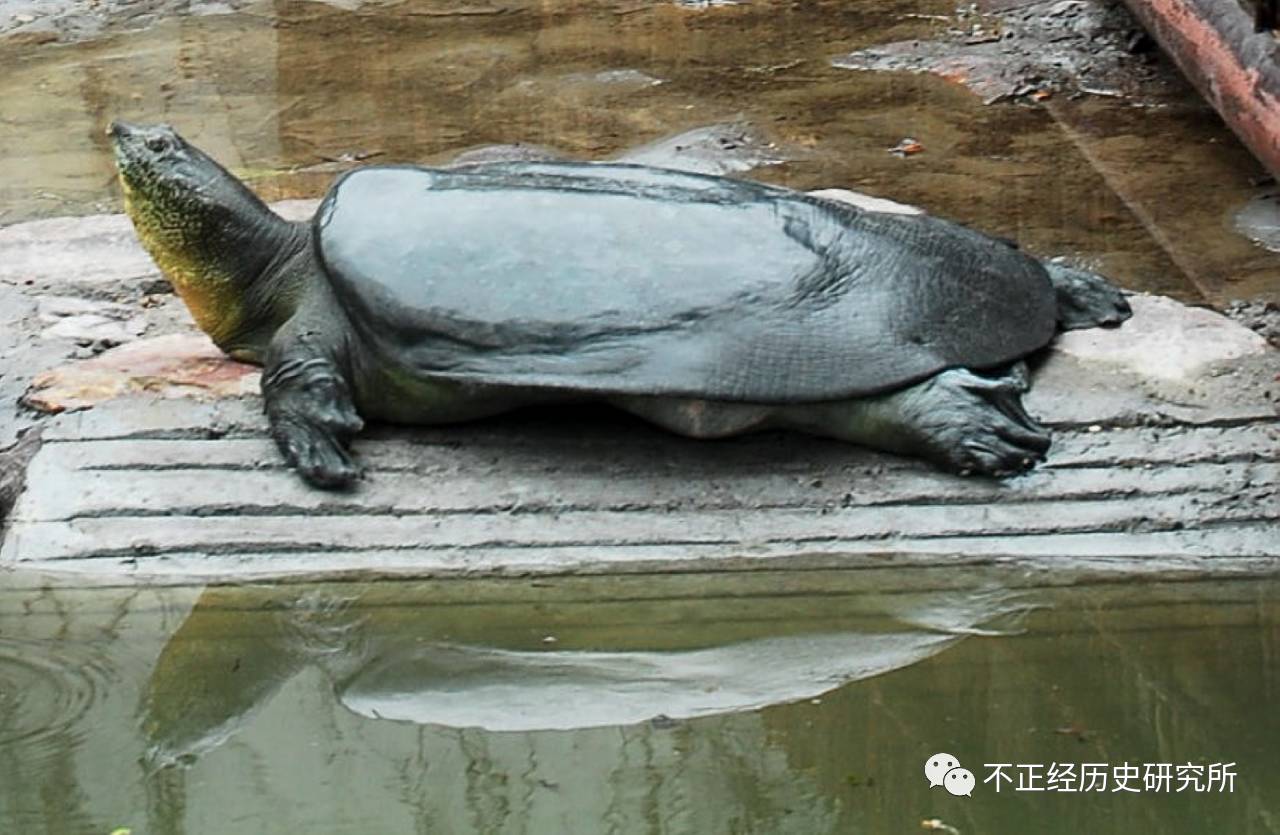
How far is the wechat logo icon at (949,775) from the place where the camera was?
3.44m

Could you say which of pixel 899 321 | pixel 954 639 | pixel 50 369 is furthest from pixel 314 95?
pixel 954 639

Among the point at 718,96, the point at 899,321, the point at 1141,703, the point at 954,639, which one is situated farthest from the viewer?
the point at 718,96

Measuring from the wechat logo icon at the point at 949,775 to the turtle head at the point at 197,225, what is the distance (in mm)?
2240

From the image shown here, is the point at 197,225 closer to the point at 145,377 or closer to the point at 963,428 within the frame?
the point at 145,377

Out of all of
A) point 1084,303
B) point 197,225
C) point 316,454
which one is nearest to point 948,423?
point 1084,303

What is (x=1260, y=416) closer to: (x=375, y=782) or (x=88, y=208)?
(x=375, y=782)

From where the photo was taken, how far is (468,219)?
4590mm

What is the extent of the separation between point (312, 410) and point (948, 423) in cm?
146

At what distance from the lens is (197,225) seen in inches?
193

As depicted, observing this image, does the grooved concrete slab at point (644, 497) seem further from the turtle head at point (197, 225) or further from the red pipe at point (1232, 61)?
the red pipe at point (1232, 61)

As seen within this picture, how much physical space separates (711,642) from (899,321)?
0.91m

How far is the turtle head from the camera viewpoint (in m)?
4.89

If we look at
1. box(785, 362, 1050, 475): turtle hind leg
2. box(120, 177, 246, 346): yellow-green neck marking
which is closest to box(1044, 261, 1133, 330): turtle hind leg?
box(785, 362, 1050, 475): turtle hind leg

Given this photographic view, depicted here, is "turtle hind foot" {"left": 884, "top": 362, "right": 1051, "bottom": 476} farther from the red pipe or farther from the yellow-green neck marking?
the red pipe
